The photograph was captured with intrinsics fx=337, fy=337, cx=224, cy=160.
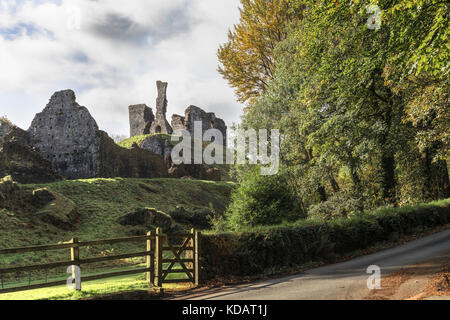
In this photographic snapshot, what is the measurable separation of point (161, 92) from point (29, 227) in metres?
48.4

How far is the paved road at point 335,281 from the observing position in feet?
27.8

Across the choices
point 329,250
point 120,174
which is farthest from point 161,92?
point 329,250

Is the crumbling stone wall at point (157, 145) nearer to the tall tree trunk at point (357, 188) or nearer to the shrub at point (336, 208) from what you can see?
the shrub at point (336, 208)

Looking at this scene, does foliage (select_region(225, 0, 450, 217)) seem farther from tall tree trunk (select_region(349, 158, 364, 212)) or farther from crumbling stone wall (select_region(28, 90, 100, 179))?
crumbling stone wall (select_region(28, 90, 100, 179))

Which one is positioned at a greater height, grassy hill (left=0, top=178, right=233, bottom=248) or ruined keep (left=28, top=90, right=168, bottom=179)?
ruined keep (left=28, top=90, right=168, bottom=179)

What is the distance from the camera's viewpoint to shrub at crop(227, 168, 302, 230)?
16469 mm

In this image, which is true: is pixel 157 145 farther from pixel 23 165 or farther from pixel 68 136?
pixel 23 165

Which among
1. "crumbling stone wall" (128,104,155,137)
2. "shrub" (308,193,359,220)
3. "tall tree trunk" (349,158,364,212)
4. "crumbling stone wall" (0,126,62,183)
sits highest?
"crumbling stone wall" (128,104,155,137)

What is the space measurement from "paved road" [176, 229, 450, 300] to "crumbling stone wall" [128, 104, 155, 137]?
2131 inches

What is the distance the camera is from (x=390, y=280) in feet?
30.0

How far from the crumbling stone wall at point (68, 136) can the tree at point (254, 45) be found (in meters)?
15.0

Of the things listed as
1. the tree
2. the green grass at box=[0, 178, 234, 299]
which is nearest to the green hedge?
the green grass at box=[0, 178, 234, 299]
